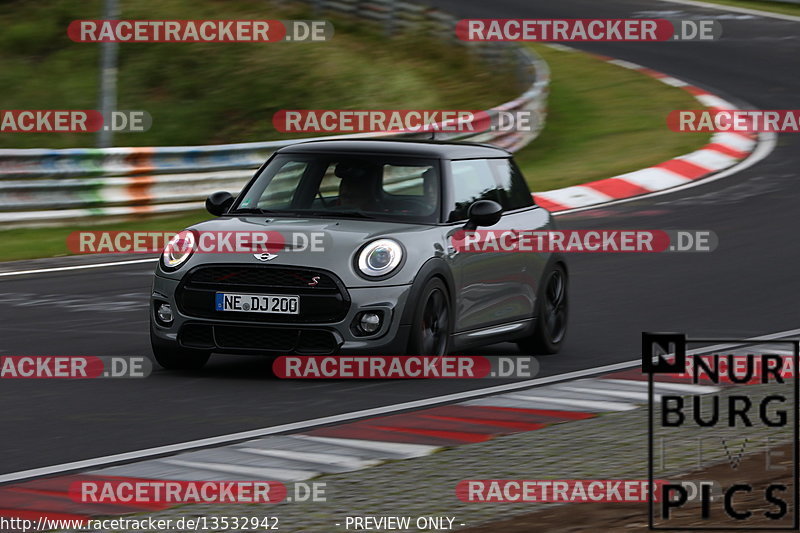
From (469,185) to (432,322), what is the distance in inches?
44.7

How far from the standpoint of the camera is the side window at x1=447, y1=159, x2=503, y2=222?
10.3 metres

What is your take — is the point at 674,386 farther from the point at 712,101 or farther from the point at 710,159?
the point at 712,101

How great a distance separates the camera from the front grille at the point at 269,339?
368 inches

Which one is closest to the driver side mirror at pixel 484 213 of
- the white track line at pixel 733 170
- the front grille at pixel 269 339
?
the front grille at pixel 269 339

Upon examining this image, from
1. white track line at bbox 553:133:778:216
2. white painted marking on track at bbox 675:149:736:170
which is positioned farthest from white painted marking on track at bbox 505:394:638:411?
white painted marking on track at bbox 675:149:736:170

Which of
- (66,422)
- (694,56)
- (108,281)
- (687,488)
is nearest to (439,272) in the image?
(66,422)

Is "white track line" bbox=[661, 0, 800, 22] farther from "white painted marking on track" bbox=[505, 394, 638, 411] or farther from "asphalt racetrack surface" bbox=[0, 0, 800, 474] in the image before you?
"white painted marking on track" bbox=[505, 394, 638, 411]

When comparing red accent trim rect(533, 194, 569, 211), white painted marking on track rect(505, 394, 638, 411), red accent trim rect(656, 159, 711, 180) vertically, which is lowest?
white painted marking on track rect(505, 394, 638, 411)

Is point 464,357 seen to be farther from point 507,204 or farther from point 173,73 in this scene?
point 173,73

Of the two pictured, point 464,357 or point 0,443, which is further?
point 464,357

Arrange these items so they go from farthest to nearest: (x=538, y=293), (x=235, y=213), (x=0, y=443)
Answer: (x=538, y=293), (x=235, y=213), (x=0, y=443)

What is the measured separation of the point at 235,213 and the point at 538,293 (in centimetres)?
215

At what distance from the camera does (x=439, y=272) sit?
381 inches

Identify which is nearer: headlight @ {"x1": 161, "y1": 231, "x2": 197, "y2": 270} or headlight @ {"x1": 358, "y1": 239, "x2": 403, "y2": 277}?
headlight @ {"x1": 358, "y1": 239, "x2": 403, "y2": 277}
